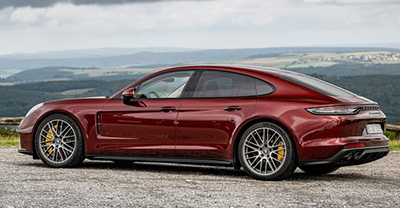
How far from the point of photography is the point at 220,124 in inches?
304

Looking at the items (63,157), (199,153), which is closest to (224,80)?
(199,153)

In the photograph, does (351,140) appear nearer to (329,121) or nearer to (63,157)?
(329,121)

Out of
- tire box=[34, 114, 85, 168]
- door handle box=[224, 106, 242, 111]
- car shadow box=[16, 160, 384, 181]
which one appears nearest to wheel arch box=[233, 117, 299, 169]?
door handle box=[224, 106, 242, 111]

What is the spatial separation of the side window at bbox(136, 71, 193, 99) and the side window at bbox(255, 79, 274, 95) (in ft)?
2.90

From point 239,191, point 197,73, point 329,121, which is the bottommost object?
point 239,191

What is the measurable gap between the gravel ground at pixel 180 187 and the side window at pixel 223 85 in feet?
3.20

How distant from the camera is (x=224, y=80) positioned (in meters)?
8.00

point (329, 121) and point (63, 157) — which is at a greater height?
point (329, 121)

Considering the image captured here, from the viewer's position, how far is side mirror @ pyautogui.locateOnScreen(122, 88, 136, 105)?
26.9ft

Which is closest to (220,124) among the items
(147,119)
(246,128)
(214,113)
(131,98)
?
(214,113)

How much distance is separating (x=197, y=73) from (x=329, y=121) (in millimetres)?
1780

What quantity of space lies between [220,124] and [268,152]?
2.15ft

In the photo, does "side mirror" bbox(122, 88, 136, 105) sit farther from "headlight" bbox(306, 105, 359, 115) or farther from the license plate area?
the license plate area

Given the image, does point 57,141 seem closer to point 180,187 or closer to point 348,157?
point 180,187
